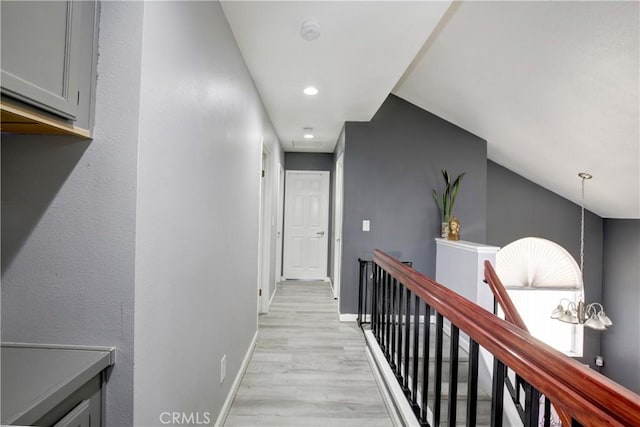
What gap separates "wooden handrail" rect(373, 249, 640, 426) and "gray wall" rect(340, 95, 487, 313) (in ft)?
8.57

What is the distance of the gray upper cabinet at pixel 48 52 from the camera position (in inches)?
27.0

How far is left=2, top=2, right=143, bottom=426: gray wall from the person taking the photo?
95 centimetres

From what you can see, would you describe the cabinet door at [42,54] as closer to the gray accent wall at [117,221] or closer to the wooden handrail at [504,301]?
the gray accent wall at [117,221]

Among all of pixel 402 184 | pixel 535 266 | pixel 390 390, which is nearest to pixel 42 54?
pixel 390 390

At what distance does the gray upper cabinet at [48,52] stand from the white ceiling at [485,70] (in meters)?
1.10

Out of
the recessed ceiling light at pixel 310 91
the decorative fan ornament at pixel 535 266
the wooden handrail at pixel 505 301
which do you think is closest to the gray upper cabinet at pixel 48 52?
the recessed ceiling light at pixel 310 91

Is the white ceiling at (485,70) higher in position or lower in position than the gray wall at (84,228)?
higher

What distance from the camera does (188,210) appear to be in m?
1.36

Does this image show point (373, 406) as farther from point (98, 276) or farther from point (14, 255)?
point (14, 255)

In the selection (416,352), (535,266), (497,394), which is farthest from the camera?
(535,266)

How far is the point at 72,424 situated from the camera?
802 millimetres

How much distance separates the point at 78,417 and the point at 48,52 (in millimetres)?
920

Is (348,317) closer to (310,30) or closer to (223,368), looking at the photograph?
(223,368)

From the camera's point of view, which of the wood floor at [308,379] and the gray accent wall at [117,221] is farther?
the wood floor at [308,379]
